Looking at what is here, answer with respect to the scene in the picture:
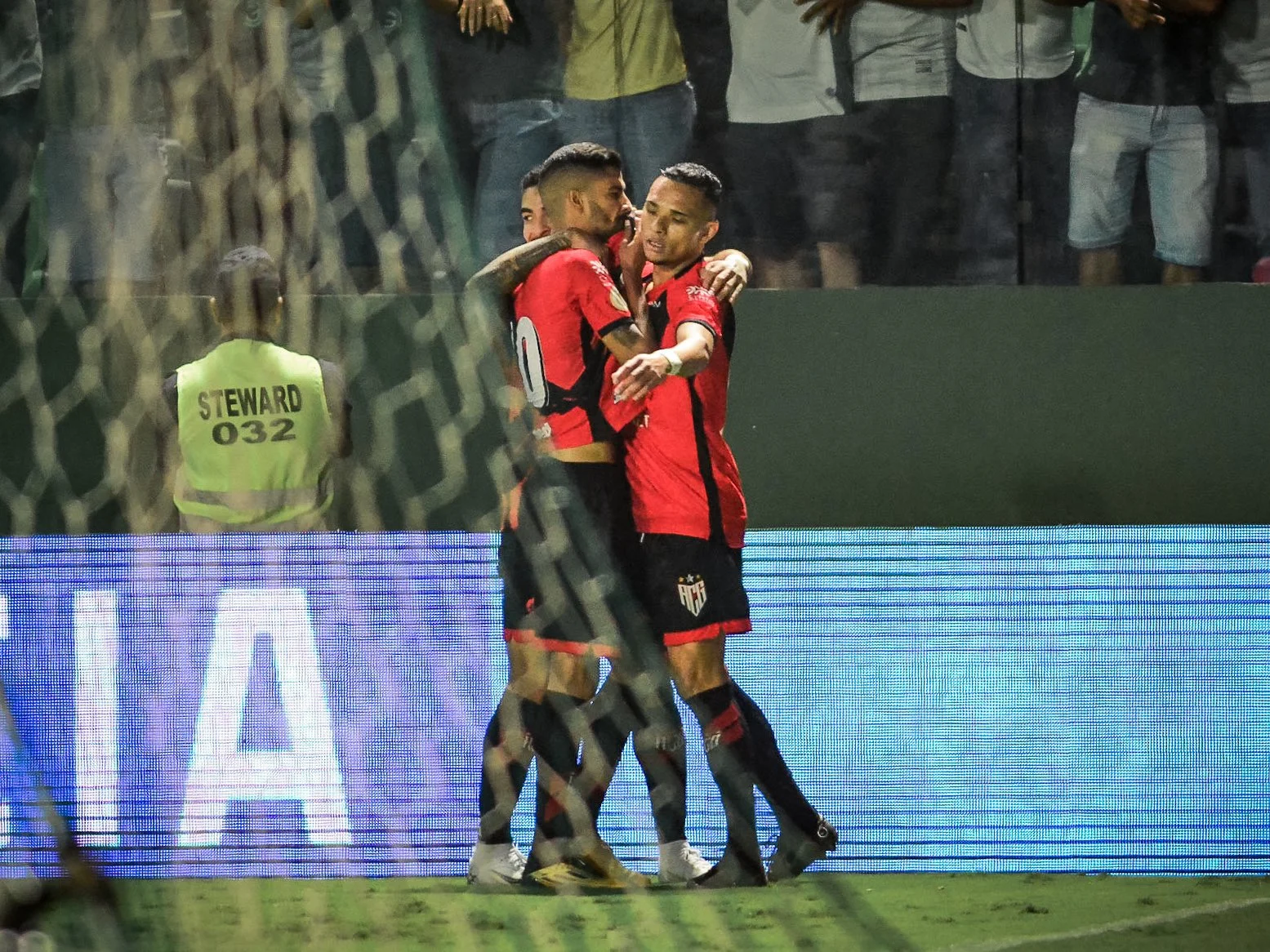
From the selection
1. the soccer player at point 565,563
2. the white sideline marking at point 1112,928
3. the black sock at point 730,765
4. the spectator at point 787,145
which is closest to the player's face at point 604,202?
the soccer player at point 565,563

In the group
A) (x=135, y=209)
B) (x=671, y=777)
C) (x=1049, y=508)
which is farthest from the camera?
(x=1049, y=508)

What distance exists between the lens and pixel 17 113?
14.2 ft

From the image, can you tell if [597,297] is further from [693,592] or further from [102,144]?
[102,144]

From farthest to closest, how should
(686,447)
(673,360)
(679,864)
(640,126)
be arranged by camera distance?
(640,126) < (686,447) < (679,864) < (673,360)

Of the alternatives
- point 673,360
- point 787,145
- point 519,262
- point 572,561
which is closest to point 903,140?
point 787,145

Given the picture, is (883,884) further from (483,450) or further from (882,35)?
(882,35)

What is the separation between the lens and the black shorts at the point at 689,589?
12.1 feet

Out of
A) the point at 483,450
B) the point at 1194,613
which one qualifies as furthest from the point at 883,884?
the point at 483,450

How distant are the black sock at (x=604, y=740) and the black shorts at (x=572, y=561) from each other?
0.31 ft

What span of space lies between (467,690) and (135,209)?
1.45 m

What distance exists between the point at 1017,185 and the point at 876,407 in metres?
0.69

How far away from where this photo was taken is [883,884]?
3.71m

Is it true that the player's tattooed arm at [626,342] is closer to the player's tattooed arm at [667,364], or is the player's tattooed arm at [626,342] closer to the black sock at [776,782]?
the player's tattooed arm at [667,364]

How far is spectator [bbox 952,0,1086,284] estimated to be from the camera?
181 inches
